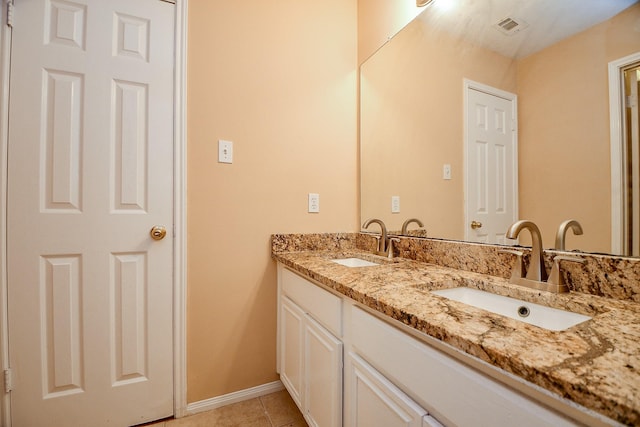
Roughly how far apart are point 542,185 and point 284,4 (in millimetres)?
1633

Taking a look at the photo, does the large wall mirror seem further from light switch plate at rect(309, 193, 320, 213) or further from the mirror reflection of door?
light switch plate at rect(309, 193, 320, 213)

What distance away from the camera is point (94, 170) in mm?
1288

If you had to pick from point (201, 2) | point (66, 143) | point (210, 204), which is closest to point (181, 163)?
point (210, 204)

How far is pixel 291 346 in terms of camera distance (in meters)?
1.41

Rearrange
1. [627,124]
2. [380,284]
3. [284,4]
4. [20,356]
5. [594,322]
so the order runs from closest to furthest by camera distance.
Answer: [594,322], [627,124], [380,284], [20,356], [284,4]

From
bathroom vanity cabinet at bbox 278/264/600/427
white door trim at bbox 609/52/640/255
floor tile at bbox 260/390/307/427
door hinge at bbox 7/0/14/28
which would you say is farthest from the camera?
floor tile at bbox 260/390/307/427

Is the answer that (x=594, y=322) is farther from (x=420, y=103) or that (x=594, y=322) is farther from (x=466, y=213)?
(x=420, y=103)

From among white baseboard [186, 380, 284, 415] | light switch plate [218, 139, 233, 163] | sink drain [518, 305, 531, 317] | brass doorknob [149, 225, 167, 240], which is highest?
light switch plate [218, 139, 233, 163]

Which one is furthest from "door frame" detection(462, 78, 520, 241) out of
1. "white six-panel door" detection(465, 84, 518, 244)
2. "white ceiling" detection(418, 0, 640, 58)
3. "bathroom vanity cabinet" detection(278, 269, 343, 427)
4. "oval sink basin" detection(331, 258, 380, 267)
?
"bathroom vanity cabinet" detection(278, 269, 343, 427)

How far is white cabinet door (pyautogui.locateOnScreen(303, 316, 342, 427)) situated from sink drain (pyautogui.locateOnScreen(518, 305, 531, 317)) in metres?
0.55

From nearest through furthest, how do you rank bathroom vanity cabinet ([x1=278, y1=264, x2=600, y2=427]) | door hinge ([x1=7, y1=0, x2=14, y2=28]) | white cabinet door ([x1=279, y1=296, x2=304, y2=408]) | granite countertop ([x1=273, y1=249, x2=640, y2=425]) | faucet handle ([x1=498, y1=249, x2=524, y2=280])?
1. granite countertop ([x1=273, y1=249, x2=640, y2=425])
2. bathroom vanity cabinet ([x1=278, y1=264, x2=600, y2=427])
3. faucet handle ([x1=498, y1=249, x2=524, y2=280])
4. door hinge ([x1=7, y1=0, x2=14, y2=28])
5. white cabinet door ([x1=279, y1=296, x2=304, y2=408])

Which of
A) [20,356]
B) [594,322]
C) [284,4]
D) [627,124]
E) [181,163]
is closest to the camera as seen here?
[594,322]

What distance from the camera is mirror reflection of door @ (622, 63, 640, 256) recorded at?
2.44 feet

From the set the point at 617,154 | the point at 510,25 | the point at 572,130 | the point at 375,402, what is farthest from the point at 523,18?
the point at 375,402
